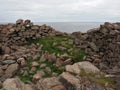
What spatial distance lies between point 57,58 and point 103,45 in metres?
5.10

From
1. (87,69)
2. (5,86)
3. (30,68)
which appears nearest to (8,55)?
(30,68)

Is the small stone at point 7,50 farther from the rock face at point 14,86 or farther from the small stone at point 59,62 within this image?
the rock face at point 14,86

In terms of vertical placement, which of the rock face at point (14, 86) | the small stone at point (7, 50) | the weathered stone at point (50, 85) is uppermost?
the small stone at point (7, 50)

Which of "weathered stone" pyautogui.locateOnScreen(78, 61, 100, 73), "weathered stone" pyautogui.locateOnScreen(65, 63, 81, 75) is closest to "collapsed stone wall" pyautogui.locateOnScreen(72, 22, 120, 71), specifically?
"weathered stone" pyautogui.locateOnScreen(78, 61, 100, 73)

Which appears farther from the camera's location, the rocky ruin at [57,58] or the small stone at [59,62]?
the small stone at [59,62]

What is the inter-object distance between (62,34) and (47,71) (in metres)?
8.82

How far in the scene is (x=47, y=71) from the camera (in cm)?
2747

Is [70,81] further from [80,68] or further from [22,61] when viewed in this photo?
[22,61]

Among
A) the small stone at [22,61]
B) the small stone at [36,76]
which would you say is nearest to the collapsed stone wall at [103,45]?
the small stone at [36,76]

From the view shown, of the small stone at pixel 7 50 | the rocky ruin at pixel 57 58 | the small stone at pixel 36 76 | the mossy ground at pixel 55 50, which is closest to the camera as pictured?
the rocky ruin at pixel 57 58

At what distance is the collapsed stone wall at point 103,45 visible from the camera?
2892 centimetres

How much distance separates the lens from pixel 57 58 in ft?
94.8

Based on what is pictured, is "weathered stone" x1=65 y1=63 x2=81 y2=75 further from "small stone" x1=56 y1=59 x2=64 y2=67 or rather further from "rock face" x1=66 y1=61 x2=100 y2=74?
"small stone" x1=56 y1=59 x2=64 y2=67

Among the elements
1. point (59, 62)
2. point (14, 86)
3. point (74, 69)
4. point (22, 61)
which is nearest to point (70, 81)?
point (74, 69)
